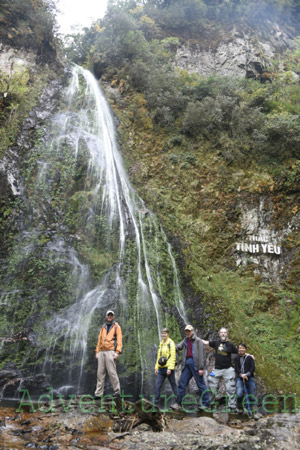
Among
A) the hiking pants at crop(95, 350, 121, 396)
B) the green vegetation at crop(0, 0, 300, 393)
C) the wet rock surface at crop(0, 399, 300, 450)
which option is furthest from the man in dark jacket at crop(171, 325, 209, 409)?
the green vegetation at crop(0, 0, 300, 393)

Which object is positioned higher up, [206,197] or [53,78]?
[53,78]

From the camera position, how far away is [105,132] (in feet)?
49.7

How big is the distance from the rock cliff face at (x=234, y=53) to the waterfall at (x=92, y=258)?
41.2ft

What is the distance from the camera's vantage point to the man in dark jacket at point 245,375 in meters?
6.19

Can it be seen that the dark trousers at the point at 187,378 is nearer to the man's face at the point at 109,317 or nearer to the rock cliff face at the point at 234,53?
the man's face at the point at 109,317

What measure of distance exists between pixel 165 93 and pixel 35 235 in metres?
10.00

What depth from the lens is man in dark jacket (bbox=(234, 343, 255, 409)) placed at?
20.3ft

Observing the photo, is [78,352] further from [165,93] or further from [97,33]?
[97,33]

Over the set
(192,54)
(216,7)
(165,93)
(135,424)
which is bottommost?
(135,424)

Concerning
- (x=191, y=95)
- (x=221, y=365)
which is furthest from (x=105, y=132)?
(x=221, y=365)

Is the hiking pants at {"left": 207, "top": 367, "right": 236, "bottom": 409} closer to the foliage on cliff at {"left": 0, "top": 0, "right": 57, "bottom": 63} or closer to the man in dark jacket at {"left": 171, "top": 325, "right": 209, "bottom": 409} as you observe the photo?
the man in dark jacket at {"left": 171, "top": 325, "right": 209, "bottom": 409}

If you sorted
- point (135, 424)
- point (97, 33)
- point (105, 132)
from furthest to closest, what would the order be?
1. point (97, 33)
2. point (105, 132)
3. point (135, 424)

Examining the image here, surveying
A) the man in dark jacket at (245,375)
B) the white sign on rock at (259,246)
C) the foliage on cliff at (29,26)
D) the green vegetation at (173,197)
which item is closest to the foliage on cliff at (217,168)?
the green vegetation at (173,197)

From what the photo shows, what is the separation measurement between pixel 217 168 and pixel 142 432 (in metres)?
10.7
